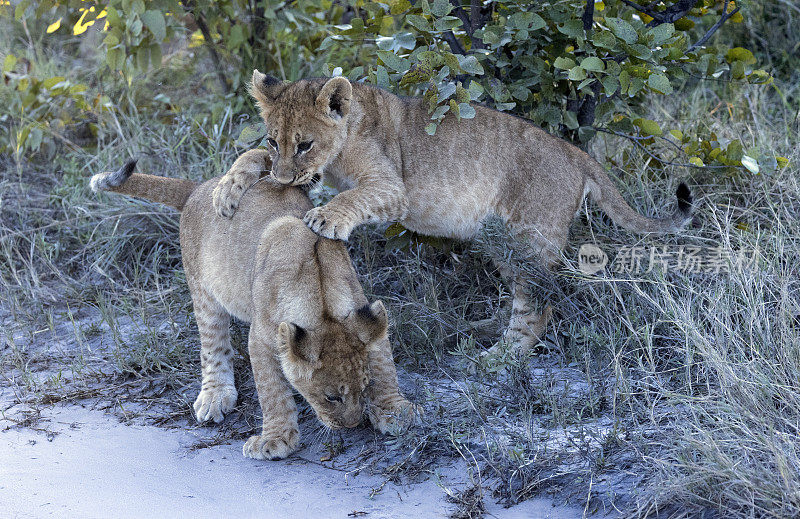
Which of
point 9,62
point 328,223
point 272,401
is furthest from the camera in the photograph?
point 9,62

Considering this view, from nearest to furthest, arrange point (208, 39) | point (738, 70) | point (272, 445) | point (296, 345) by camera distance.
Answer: point (296, 345)
point (272, 445)
point (738, 70)
point (208, 39)

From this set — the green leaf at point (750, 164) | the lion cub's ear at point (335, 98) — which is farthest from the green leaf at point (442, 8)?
the green leaf at point (750, 164)

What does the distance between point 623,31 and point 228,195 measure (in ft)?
6.96

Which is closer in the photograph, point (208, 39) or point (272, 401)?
point (272, 401)

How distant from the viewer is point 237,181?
166 inches

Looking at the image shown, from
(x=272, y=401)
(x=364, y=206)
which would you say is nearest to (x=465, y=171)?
(x=364, y=206)

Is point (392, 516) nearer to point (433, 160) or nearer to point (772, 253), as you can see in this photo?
point (433, 160)

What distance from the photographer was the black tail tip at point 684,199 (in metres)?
4.37

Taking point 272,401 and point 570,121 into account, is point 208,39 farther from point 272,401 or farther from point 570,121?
point 272,401

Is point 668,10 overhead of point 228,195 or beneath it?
overhead

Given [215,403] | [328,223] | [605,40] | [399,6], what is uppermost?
[399,6]

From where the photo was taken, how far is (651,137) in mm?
4996

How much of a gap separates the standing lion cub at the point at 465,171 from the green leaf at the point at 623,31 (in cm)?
67

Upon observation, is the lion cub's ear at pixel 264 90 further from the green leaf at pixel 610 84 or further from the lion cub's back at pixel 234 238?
the green leaf at pixel 610 84
